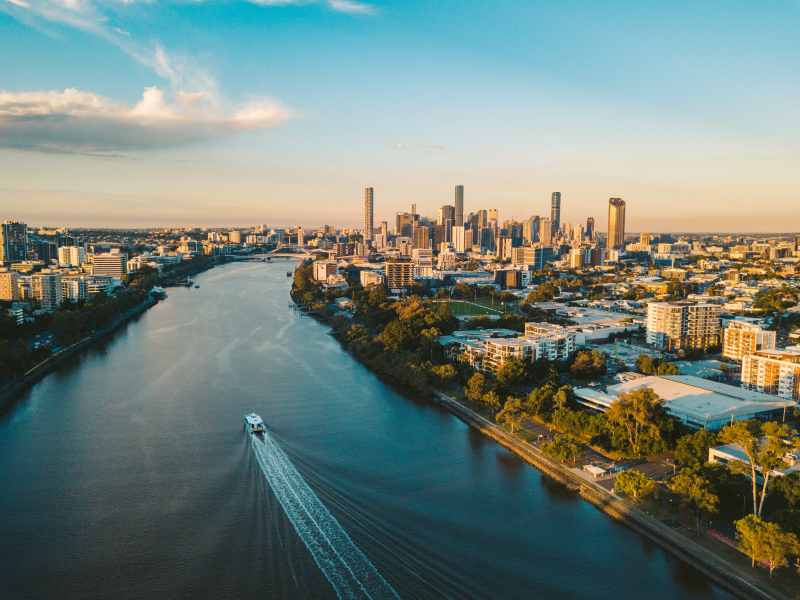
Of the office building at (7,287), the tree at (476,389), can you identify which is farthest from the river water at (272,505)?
the office building at (7,287)

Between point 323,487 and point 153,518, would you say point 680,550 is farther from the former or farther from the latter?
point 153,518

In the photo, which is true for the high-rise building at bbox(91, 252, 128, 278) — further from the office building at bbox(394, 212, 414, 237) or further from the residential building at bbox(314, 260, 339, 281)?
the office building at bbox(394, 212, 414, 237)

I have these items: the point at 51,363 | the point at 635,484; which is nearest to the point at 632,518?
the point at 635,484

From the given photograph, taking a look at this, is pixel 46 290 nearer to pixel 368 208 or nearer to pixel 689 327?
pixel 689 327

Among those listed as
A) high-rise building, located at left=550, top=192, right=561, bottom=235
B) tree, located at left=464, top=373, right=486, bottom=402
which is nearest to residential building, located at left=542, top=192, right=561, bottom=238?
high-rise building, located at left=550, top=192, right=561, bottom=235

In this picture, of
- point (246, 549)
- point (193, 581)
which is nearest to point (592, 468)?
point (246, 549)

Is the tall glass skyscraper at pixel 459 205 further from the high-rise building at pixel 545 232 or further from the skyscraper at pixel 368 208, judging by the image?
the skyscraper at pixel 368 208
